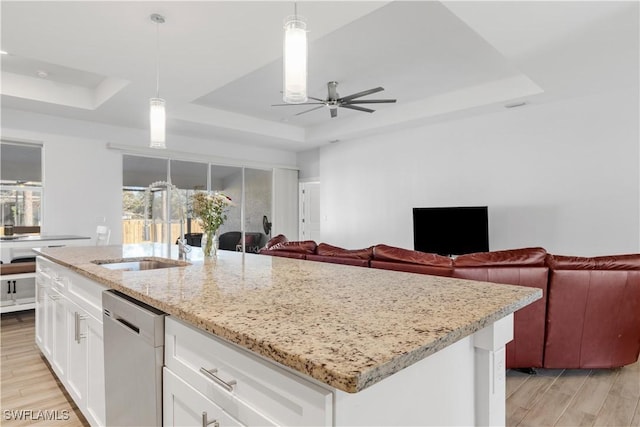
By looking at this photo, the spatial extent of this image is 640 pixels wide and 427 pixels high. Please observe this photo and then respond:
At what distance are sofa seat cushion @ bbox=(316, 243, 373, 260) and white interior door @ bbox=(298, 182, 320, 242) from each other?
15.1 ft

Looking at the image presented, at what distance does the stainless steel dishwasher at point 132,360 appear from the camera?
1238 millimetres

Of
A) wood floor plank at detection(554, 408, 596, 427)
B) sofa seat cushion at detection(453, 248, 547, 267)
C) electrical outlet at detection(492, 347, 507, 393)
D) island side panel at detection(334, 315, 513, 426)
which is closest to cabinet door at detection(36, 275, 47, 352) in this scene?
island side panel at detection(334, 315, 513, 426)

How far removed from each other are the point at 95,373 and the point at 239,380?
1298 millimetres

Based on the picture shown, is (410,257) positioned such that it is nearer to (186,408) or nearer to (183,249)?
(183,249)

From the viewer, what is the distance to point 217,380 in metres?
0.99

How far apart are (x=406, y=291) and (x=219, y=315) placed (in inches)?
26.4

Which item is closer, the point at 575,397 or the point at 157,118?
the point at 575,397

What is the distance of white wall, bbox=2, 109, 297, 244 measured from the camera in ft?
16.9

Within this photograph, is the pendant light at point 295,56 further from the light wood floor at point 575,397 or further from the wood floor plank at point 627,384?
the wood floor plank at point 627,384

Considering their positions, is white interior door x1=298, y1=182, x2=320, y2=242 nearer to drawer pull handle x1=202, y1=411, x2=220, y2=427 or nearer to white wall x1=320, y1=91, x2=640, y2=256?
white wall x1=320, y1=91, x2=640, y2=256

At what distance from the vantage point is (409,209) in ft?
20.2

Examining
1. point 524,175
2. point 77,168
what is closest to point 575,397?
point 524,175

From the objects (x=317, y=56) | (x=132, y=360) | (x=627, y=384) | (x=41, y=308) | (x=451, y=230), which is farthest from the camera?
(x=451, y=230)

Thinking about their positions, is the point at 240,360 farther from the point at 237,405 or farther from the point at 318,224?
the point at 318,224
